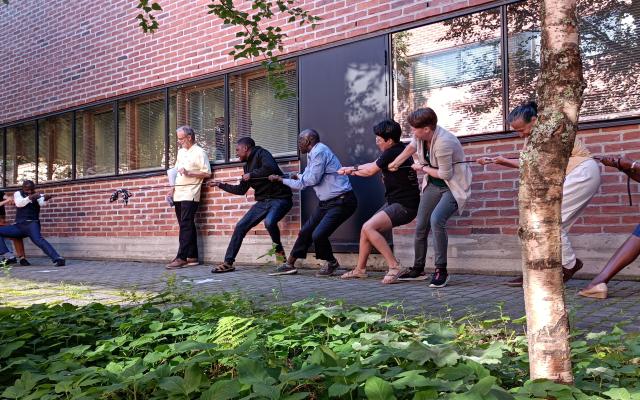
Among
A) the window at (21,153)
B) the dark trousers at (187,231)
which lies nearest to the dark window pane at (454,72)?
the dark trousers at (187,231)

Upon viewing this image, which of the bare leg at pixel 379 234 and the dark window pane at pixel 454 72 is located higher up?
the dark window pane at pixel 454 72

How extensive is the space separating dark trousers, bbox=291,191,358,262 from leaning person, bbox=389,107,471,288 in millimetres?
1276

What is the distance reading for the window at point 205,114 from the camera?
32.9 feet

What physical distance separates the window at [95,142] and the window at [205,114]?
178cm

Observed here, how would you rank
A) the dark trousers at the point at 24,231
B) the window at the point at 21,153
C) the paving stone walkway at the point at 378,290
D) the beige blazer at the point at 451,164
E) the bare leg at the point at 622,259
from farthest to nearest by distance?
the window at the point at 21,153, the dark trousers at the point at 24,231, the beige blazer at the point at 451,164, the bare leg at the point at 622,259, the paving stone walkway at the point at 378,290

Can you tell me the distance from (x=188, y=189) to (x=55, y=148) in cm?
486

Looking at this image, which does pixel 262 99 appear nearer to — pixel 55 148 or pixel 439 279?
pixel 439 279

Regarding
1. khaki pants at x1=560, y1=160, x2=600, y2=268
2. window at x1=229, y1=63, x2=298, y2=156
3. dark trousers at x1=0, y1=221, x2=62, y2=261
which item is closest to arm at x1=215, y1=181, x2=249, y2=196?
window at x1=229, y1=63, x2=298, y2=156

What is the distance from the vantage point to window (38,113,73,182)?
40.9 ft

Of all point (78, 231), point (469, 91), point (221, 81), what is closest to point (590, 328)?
point (469, 91)

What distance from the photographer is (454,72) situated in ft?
24.1

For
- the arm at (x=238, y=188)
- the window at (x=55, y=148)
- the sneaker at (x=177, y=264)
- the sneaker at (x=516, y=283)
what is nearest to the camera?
the sneaker at (x=516, y=283)

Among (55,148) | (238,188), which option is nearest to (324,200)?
(238,188)

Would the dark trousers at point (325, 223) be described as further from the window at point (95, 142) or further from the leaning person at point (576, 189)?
the window at point (95, 142)
